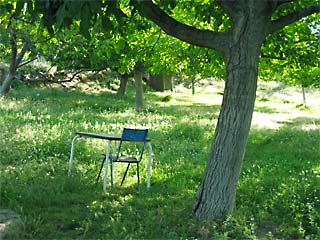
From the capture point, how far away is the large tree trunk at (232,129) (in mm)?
6066

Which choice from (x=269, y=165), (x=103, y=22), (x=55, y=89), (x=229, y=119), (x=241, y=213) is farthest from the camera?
(x=55, y=89)

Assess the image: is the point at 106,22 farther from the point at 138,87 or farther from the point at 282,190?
the point at 138,87

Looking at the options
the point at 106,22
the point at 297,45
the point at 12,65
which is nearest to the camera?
the point at 106,22

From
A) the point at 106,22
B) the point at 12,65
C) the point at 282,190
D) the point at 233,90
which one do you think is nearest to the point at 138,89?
the point at 12,65

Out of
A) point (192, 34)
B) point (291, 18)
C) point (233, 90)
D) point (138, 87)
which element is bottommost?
point (233, 90)

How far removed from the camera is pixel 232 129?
6109 mm

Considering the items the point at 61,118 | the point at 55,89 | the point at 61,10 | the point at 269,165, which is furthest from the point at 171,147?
the point at 55,89

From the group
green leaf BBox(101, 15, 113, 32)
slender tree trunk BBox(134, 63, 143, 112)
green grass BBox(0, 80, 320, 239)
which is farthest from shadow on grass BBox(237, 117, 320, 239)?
slender tree trunk BBox(134, 63, 143, 112)

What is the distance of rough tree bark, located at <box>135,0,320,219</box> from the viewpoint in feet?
19.9

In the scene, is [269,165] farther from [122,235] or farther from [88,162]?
[122,235]

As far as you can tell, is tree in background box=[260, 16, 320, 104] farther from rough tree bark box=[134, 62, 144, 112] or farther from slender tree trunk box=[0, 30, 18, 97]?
rough tree bark box=[134, 62, 144, 112]

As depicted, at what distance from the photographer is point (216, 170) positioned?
6164 mm

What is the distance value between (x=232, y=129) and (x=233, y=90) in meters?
0.52

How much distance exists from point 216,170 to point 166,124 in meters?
10.8
